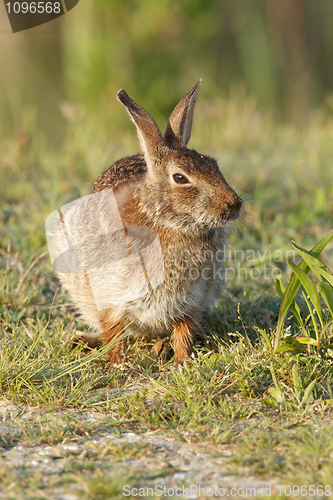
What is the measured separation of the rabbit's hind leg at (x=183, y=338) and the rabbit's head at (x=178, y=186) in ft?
2.32

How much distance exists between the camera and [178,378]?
10.7 feet

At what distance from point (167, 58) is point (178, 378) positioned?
7.47 metres

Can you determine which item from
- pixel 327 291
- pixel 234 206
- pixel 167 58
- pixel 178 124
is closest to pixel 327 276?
pixel 327 291

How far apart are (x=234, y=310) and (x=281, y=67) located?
26.5 feet

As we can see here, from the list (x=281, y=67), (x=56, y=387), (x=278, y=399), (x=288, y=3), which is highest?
(x=288, y=3)

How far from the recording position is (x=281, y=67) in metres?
10.7

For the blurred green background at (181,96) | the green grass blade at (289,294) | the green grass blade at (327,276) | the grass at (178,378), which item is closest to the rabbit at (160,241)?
the grass at (178,378)

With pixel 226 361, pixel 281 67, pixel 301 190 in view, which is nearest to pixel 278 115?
pixel 281 67

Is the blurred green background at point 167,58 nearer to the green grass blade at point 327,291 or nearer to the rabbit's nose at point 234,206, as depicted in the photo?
the rabbit's nose at point 234,206

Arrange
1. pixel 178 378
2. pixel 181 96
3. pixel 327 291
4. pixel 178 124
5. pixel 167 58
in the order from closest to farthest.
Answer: pixel 327 291 → pixel 178 378 → pixel 178 124 → pixel 181 96 → pixel 167 58

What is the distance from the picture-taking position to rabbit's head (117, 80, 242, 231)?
333 cm

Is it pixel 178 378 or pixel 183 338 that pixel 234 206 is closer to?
pixel 183 338

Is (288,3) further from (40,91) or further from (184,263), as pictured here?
(184,263)

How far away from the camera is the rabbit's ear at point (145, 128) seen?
11.3 ft
